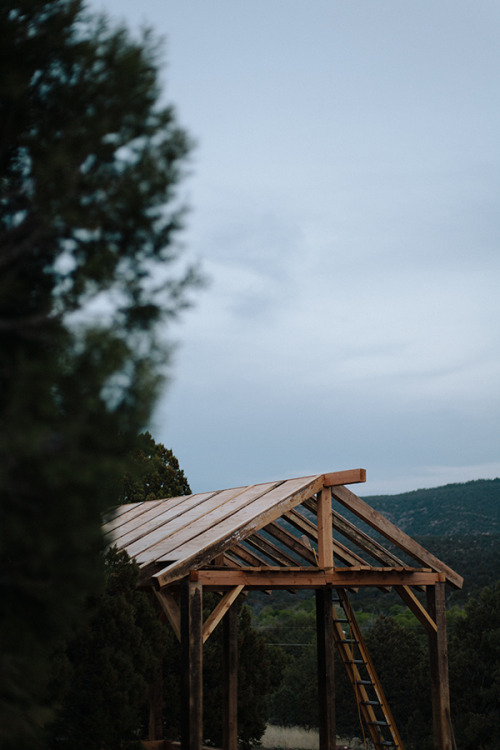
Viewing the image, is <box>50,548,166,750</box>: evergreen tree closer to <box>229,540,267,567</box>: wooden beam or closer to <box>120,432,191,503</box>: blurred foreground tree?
<box>229,540,267,567</box>: wooden beam

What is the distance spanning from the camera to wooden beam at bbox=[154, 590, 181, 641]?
9.48 meters

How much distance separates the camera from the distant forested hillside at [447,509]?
4906 cm

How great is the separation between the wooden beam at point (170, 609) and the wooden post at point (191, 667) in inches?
15.3

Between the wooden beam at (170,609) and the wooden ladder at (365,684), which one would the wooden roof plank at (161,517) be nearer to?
the wooden beam at (170,609)

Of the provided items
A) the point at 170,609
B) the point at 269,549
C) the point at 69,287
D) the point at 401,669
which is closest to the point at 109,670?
the point at 170,609

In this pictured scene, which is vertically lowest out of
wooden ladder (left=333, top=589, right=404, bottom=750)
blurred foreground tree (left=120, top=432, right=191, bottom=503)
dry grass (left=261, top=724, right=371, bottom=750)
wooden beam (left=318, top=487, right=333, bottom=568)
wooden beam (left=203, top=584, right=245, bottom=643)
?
dry grass (left=261, top=724, right=371, bottom=750)

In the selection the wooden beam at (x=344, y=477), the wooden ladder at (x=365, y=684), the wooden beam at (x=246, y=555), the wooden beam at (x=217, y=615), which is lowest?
the wooden ladder at (x=365, y=684)

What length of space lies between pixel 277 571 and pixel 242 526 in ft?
2.95

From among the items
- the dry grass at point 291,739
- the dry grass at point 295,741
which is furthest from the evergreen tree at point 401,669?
the dry grass at point 291,739

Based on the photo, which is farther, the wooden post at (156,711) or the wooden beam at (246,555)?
the wooden post at (156,711)

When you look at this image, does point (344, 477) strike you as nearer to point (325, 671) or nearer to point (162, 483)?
point (325, 671)

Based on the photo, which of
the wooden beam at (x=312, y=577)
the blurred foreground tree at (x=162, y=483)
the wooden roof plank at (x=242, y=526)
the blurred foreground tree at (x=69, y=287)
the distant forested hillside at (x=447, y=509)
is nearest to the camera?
the blurred foreground tree at (x=69, y=287)

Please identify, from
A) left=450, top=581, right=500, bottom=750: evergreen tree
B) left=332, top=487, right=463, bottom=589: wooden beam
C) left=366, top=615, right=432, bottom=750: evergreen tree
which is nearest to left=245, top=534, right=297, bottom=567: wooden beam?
left=332, top=487, right=463, bottom=589: wooden beam

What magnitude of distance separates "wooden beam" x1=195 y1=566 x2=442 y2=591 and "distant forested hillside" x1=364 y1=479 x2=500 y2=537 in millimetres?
38724
